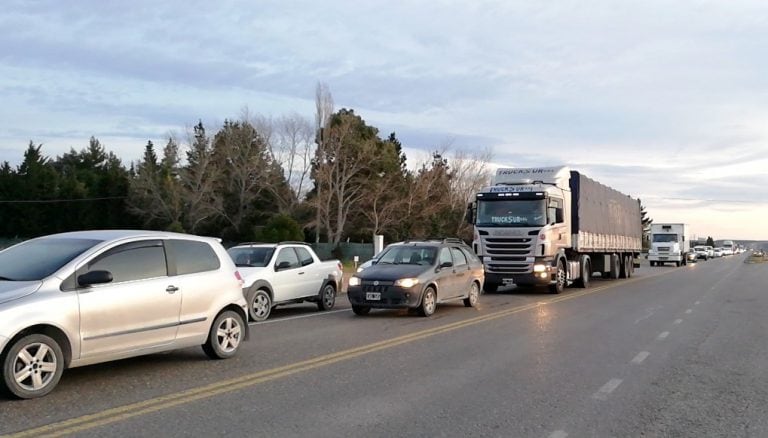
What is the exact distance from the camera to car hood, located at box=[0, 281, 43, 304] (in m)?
6.84

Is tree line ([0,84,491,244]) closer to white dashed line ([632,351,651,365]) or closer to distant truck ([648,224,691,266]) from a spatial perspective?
distant truck ([648,224,691,266])

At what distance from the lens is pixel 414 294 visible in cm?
1423

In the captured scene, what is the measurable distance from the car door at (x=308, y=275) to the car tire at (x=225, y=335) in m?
5.81

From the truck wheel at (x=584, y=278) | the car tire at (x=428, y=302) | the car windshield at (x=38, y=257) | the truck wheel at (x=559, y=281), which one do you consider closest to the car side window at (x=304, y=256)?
the car tire at (x=428, y=302)

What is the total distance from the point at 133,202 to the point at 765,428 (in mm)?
62346

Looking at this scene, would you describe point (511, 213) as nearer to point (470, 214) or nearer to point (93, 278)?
point (470, 214)

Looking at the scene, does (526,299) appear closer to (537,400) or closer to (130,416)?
(537,400)

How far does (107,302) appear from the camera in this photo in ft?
25.0

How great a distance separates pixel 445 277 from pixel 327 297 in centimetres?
282

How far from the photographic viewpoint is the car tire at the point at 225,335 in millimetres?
9148

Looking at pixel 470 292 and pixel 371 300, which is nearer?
pixel 371 300

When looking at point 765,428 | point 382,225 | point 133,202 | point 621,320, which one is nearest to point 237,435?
point 765,428

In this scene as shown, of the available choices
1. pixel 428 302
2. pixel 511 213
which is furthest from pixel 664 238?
pixel 428 302

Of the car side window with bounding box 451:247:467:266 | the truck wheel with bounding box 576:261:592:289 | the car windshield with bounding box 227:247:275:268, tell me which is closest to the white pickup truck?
the car windshield with bounding box 227:247:275:268
